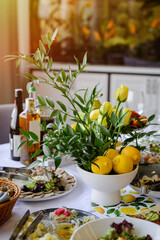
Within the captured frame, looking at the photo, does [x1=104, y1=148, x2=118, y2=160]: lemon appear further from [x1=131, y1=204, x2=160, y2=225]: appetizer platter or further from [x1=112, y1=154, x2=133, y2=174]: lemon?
[x1=131, y1=204, x2=160, y2=225]: appetizer platter

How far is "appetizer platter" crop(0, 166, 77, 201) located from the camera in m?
1.03

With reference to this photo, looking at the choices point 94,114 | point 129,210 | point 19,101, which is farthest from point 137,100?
point 129,210

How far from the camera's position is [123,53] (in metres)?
3.72

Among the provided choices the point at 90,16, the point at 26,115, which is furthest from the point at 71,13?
the point at 26,115

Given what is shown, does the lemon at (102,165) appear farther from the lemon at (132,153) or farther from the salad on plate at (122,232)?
the salad on plate at (122,232)

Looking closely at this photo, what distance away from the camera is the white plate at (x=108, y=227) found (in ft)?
2.41

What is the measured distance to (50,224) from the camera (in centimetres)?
85

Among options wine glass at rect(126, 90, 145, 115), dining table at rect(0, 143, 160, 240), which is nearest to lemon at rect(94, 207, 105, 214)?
dining table at rect(0, 143, 160, 240)

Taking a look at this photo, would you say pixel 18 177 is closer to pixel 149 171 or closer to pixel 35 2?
pixel 149 171

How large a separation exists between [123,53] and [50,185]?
2879 millimetres

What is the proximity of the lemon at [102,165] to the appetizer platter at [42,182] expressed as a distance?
0.17 m

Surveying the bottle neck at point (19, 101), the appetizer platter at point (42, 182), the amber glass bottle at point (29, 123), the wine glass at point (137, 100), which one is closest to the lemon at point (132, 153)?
the appetizer platter at point (42, 182)

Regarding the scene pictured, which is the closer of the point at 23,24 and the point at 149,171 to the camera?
the point at 149,171

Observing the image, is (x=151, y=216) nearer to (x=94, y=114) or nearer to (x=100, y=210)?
(x=100, y=210)
